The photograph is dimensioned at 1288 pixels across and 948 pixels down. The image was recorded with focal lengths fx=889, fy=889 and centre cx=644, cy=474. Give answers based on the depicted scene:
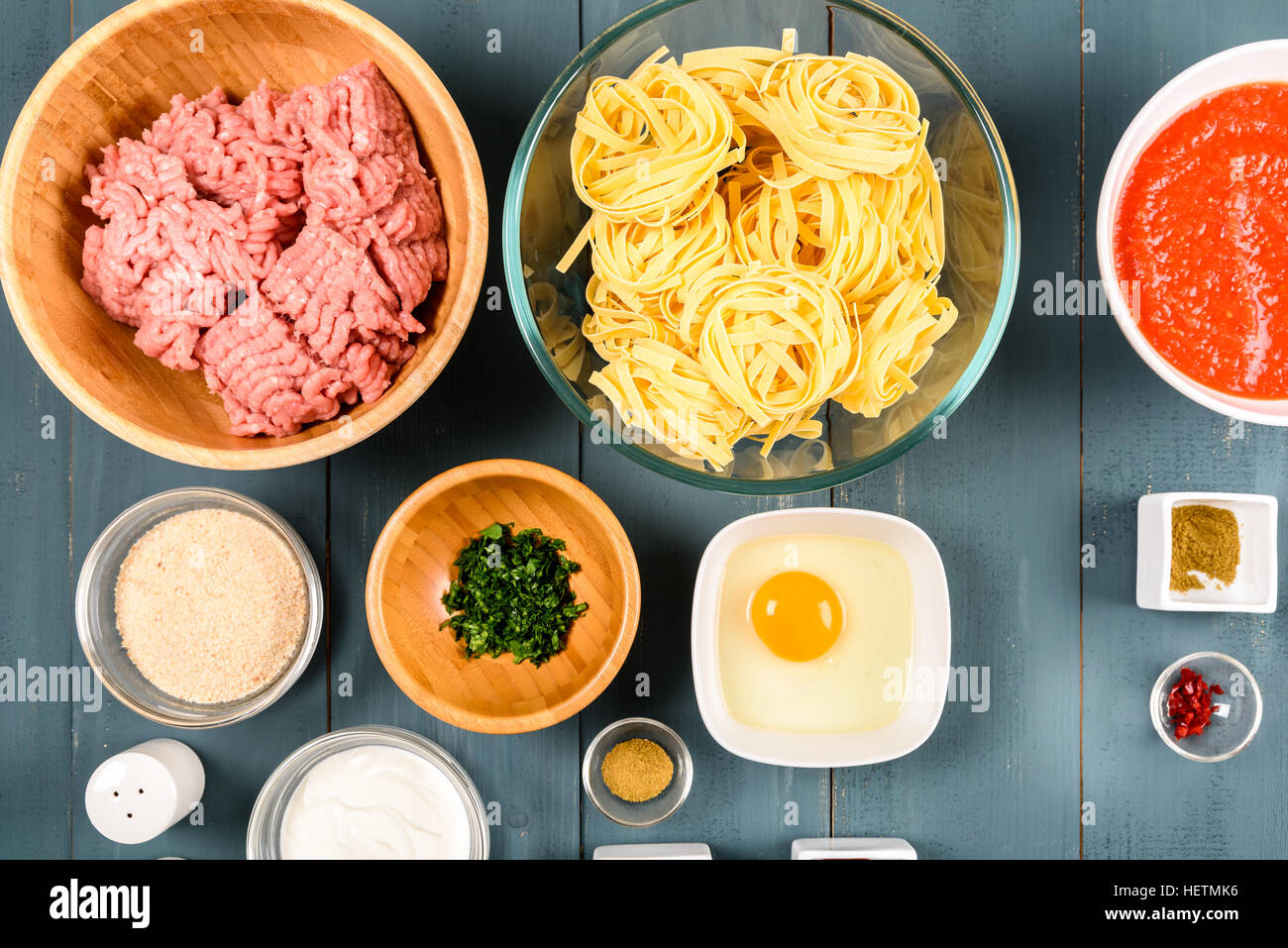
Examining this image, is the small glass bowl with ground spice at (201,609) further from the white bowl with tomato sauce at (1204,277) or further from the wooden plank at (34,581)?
the white bowl with tomato sauce at (1204,277)

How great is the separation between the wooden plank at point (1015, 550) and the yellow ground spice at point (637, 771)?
0.33m

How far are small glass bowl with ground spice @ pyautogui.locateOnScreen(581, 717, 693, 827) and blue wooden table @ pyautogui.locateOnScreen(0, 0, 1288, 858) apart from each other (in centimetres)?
4

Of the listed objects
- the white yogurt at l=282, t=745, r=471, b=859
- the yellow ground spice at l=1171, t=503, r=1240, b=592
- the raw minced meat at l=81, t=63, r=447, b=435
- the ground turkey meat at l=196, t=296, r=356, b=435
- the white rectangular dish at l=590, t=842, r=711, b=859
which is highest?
the raw minced meat at l=81, t=63, r=447, b=435

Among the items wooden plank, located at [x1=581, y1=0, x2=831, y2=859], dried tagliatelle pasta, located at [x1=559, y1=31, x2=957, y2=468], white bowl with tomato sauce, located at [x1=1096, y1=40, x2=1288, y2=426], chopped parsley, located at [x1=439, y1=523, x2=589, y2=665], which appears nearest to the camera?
dried tagliatelle pasta, located at [x1=559, y1=31, x2=957, y2=468]

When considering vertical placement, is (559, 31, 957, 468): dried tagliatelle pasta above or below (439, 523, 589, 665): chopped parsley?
above

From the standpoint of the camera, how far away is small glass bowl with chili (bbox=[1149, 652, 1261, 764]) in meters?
1.58

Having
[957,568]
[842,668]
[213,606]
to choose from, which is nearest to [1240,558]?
[957,568]

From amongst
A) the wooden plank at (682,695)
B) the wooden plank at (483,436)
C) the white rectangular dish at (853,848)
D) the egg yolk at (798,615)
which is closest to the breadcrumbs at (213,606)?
the wooden plank at (483,436)

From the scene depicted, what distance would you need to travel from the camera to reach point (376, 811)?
1.55 meters

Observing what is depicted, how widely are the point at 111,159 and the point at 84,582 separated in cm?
71

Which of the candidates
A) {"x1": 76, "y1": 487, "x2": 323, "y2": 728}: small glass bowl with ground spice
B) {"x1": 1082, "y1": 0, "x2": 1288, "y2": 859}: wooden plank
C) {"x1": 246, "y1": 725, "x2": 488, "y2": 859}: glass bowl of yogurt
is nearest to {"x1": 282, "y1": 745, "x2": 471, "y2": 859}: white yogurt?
{"x1": 246, "y1": 725, "x2": 488, "y2": 859}: glass bowl of yogurt

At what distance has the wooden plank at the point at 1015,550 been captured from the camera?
160cm

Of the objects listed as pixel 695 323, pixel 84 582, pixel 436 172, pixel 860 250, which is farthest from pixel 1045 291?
pixel 84 582

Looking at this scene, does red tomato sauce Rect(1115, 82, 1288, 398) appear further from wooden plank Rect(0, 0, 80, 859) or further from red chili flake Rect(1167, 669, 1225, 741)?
wooden plank Rect(0, 0, 80, 859)
